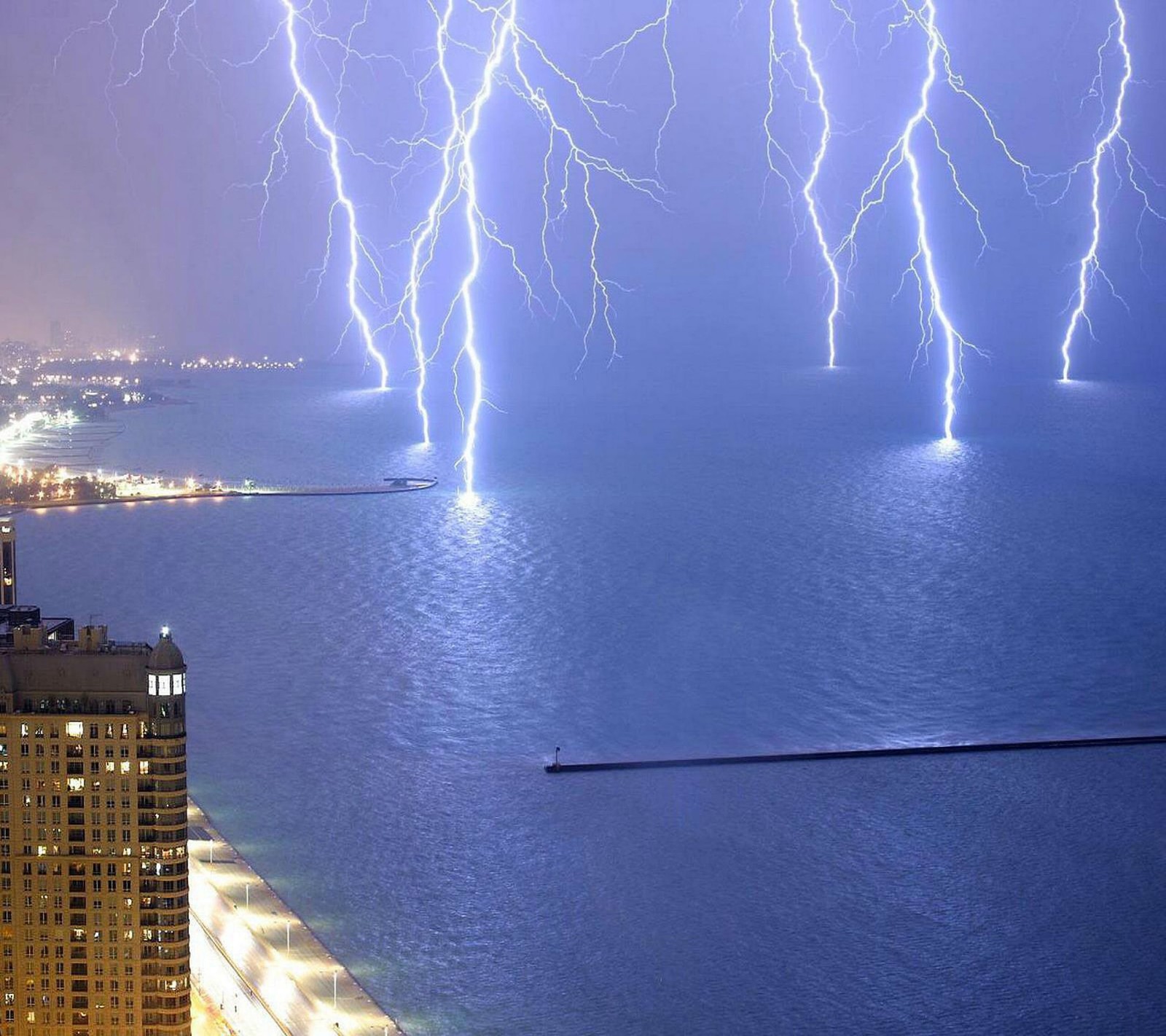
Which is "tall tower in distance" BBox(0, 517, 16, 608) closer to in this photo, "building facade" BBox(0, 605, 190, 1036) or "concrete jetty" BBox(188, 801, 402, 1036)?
"concrete jetty" BBox(188, 801, 402, 1036)

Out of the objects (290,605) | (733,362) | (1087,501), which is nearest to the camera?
(290,605)

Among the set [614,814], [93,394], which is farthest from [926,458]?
[93,394]

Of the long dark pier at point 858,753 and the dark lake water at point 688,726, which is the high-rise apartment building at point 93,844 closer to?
the dark lake water at point 688,726

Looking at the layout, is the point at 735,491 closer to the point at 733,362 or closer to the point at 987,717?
the point at 987,717

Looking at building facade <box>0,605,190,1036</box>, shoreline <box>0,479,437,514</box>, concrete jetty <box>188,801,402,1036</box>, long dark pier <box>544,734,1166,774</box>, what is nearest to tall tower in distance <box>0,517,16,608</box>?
concrete jetty <box>188,801,402,1036</box>

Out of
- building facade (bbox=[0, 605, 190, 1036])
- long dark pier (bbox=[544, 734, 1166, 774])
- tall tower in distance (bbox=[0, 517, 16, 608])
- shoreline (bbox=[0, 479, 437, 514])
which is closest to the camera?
building facade (bbox=[0, 605, 190, 1036])

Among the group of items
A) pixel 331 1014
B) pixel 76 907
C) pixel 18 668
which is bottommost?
pixel 331 1014

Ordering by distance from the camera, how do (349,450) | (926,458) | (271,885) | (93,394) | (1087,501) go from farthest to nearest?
(93,394) → (349,450) → (926,458) → (1087,501) → (271,885)
